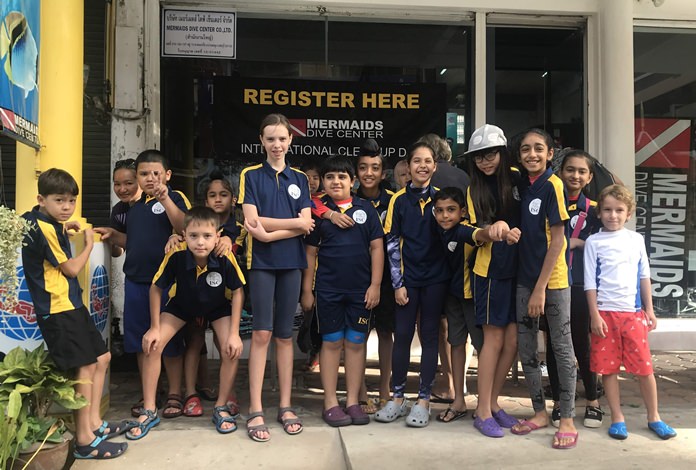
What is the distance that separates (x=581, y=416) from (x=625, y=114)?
371 centimetres

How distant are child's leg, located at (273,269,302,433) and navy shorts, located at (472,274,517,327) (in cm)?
122

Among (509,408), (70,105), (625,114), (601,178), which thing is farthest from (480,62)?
(70,105)

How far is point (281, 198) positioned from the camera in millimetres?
4062

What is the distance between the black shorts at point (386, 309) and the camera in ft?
14.6

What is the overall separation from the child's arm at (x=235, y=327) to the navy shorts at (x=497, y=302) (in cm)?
157

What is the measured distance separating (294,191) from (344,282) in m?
0.70

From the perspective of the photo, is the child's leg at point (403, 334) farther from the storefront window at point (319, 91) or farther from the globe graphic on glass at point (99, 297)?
the storefront window at point (319, 91)

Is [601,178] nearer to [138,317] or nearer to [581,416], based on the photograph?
[581,416]

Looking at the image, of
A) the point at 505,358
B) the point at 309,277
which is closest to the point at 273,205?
the point at 309,277

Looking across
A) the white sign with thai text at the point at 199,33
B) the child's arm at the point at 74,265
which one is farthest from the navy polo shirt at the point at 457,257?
the white sign with thai text at the point at 199,33

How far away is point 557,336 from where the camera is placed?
3877mm

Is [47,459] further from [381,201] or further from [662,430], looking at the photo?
[662,430]

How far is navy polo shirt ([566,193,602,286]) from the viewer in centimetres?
432

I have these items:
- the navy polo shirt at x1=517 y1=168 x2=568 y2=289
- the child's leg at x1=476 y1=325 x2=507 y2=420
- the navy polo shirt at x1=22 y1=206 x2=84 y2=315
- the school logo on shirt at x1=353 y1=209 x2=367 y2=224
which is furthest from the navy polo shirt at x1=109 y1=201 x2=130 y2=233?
the navy polo shirt at x1=517 y1=168 x2=568 y2=289
